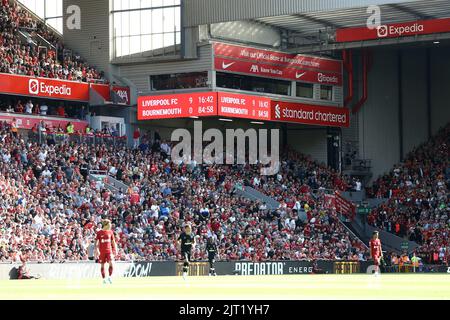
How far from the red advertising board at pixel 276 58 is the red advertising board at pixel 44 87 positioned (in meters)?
8.06

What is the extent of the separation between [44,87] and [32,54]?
232 cm

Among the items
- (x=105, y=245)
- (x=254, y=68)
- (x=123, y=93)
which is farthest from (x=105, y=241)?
(x=254, y=68)

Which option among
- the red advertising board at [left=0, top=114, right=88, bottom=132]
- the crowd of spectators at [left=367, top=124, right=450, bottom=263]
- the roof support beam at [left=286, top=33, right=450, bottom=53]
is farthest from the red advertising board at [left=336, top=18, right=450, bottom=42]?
the red advertising board at [left=0, top=114, right=88, bottom=132]

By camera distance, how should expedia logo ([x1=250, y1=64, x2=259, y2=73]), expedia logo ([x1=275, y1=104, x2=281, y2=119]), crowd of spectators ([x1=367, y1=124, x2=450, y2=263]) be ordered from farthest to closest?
expedia logo ([x1=275, y1=104, x2=281, y2=119])
expedia logo ([x1=250, y1=64, x2=259, y2=73])
crowd of spectators ([x1=367, y1=124, x2=450, y2=263])

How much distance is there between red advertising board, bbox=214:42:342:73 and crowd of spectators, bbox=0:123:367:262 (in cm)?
639

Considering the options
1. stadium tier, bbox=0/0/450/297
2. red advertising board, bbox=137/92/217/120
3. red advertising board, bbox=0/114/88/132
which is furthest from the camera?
red advertising board, bbox=137/92/217/120

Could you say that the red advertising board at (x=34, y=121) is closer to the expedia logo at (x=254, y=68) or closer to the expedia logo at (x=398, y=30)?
the expedia logo at (x=254, y=68)

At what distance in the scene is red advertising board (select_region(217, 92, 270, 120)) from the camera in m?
64.4

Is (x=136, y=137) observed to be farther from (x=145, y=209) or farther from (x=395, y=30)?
(x=395, y=30)

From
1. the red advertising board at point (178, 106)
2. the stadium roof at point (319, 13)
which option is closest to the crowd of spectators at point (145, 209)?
the red advertising board at point (178, 106)

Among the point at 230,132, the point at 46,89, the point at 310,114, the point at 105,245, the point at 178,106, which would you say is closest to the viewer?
the point at 105,245

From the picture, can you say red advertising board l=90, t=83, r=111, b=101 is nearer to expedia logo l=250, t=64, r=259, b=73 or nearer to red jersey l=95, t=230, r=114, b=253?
expedia logo l=250, t=64, r=259, b=73

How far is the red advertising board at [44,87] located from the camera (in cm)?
6019

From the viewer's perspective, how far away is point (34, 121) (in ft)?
201
